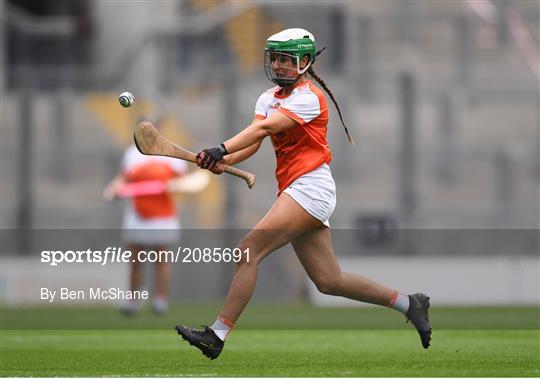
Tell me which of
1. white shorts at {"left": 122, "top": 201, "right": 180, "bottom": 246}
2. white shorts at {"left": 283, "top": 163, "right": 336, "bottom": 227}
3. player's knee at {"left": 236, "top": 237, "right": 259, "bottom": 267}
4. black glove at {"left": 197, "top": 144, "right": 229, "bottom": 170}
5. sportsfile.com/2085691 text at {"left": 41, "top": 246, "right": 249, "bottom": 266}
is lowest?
sportsfile.com/2085691 text at {"left": 41, "top": 246, "right": 249, "bottom": 266}

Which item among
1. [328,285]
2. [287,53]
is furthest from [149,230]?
[287,53]

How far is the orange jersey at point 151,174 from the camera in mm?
16266

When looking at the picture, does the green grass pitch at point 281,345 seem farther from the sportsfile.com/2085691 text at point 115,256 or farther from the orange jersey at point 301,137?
the sportsfile.com/2085691 text at point 115,256

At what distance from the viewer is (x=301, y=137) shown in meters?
9.40

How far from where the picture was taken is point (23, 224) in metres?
18.3

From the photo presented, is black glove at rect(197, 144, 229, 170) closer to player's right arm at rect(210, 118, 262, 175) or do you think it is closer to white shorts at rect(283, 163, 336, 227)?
player's right arm at rect(210, 118, 262, 175)

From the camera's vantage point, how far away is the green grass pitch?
9336mm

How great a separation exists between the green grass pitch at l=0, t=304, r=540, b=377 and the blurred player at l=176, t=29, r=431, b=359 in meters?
0.47

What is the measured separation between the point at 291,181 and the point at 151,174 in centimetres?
710

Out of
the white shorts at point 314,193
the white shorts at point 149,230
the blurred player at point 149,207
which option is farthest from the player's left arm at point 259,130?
the white shorts at point 149,230

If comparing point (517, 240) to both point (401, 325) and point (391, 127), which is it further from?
point (401, 325)

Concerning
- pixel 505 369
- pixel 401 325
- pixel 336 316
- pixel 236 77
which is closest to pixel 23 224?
pixel 236 77

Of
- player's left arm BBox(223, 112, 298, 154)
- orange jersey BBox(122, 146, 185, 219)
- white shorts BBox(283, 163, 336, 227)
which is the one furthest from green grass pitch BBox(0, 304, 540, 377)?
player's left arm BBox(223, 112, 298, 154)

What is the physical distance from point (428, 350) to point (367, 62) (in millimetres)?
12297
